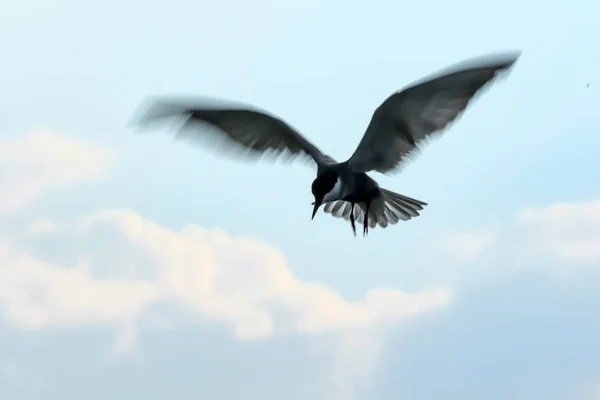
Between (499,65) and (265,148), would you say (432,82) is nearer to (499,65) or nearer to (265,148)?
(499,65)

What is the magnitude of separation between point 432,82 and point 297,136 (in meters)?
2.62

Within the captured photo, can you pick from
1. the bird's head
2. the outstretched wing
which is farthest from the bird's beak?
the outstretched wing

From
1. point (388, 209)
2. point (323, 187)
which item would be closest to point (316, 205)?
point (323, 187)

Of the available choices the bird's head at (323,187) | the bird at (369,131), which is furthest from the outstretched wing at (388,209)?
the bird's head at (323,187)

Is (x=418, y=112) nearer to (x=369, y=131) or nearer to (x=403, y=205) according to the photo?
(x=369, y=131)

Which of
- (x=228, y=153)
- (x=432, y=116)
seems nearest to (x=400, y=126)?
(x=432, y=116)

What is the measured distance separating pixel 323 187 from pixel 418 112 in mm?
1555

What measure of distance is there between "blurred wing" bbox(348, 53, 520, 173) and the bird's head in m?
0.55

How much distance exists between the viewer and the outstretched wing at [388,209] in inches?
658

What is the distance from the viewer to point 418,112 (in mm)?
14195

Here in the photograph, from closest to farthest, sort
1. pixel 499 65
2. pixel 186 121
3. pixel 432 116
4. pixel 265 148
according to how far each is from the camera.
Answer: pixel 499 65
pixel 432 116
pixel 186 121
pixel 265 148

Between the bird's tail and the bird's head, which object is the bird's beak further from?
the bird's tail

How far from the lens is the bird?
13617 mm

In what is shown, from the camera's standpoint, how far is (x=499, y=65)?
13.0 meters
